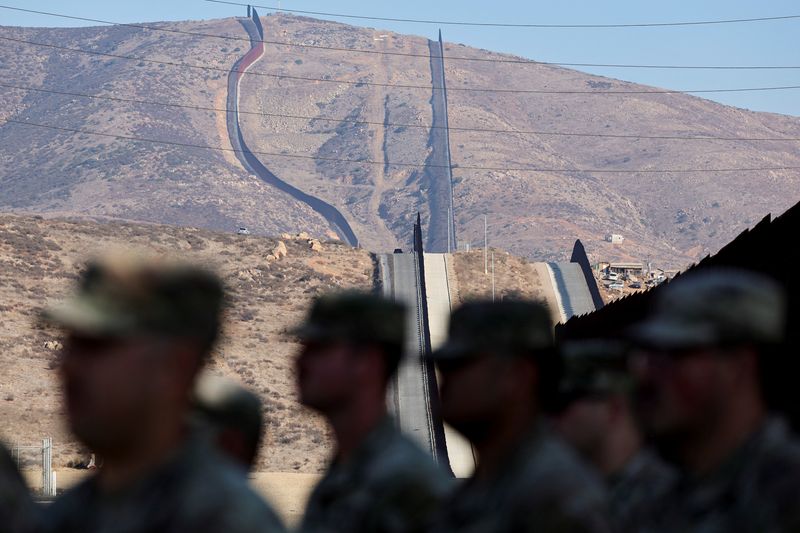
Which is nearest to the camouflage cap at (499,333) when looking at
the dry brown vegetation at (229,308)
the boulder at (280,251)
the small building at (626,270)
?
the dry brown vegetation at (229,308)

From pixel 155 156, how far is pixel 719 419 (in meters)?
169

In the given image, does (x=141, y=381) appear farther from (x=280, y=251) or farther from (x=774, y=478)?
(x=280, y=251)

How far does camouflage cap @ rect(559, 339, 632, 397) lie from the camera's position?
18.5 ft

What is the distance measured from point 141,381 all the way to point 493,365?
1.60 m

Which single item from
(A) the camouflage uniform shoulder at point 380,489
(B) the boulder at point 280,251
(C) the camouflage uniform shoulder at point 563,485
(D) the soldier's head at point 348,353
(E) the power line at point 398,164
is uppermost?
(E) the power line at point 398,164

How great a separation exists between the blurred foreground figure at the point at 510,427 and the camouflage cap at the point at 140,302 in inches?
43.6

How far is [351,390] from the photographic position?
14.9 ft

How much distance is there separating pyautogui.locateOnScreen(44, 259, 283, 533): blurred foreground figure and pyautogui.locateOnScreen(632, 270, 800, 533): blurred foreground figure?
1.67 meters

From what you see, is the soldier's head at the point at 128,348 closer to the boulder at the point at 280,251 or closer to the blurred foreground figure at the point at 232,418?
the blurred foreground figure at the point at 232,418

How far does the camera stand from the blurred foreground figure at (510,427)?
369 cm

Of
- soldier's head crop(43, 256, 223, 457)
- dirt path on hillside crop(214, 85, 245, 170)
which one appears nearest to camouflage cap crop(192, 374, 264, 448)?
soldier's head crop(43, 256, 223, 457)

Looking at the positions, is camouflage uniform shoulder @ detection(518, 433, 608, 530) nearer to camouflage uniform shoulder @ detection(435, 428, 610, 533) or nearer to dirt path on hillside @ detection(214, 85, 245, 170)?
camouflage uniform shoulder @ detection(435, 428, 610, 533)

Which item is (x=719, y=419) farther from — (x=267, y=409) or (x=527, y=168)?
(x=527, y=168)

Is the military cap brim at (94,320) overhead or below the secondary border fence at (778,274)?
overhead
